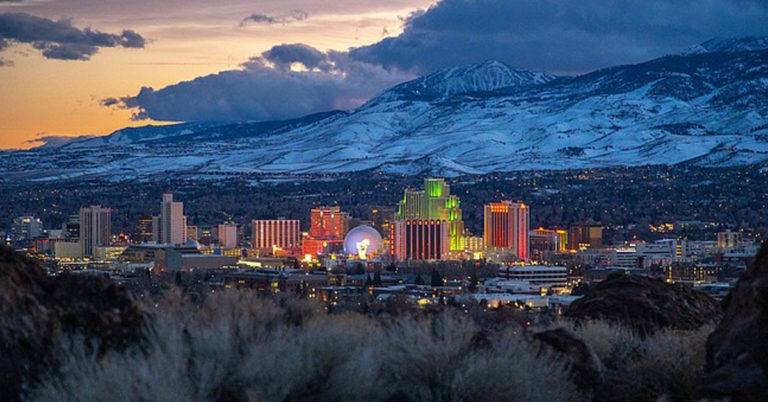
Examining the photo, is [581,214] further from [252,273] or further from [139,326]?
[139,326]

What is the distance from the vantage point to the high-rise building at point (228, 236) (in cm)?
15188

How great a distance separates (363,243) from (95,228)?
26047 millimetres

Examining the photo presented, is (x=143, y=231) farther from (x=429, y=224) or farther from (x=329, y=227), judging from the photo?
(x=429, y=224)

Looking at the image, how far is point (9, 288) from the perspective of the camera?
14.0 meters

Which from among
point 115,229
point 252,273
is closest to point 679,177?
point 115,229

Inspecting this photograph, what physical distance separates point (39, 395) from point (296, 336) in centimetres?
335

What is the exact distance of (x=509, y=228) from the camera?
144 m

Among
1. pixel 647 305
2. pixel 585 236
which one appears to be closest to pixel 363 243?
pixel 585 236

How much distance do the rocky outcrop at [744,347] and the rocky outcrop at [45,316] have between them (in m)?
5.21

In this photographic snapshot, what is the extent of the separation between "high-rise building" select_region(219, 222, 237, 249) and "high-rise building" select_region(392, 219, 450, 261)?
1809 cm

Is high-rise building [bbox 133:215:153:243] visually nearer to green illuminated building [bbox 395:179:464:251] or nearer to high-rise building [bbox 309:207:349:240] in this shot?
high-rise building [bbox 309:207:349:240]

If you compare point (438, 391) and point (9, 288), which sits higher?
point (9, 288)

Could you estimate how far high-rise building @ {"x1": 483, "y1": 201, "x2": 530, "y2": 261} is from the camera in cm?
14312

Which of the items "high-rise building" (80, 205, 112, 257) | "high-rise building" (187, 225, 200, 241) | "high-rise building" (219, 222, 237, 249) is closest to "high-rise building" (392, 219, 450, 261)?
"high-rise building" (219, 222, 237, 249)
